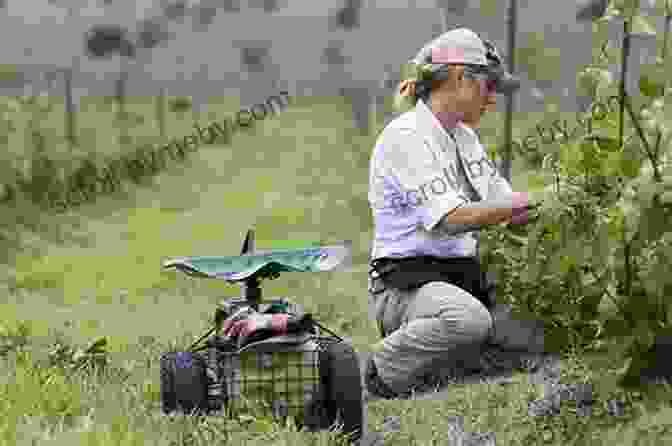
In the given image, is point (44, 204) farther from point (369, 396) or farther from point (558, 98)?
point (369, 396)

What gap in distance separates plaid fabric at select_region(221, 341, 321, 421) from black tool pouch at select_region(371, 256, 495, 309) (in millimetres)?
1010

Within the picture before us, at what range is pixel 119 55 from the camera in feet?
65.9

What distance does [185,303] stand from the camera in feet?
24.5

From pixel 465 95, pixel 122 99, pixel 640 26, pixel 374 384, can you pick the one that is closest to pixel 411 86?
pixel 465 95

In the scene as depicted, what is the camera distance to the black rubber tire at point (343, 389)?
360 centimetres

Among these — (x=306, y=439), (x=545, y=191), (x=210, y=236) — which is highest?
(x=545, y=191)

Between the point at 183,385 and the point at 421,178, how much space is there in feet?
4.28

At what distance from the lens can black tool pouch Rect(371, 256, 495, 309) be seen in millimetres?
4512

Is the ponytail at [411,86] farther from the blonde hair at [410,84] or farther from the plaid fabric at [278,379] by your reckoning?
the plaid fabric at [278,379]

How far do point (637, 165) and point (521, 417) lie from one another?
105cm

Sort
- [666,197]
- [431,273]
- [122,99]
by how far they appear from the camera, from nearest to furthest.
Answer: [666,197], [431,273], [122,99]

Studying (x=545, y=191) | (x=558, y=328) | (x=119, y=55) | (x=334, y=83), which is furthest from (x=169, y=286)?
(x=334, y=83)

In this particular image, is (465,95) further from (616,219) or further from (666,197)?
(666,197)

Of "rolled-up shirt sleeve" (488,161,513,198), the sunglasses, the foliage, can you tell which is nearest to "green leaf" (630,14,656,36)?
Result: the foliage
